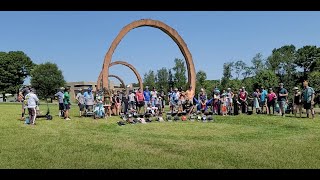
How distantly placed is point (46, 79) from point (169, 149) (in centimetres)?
7223

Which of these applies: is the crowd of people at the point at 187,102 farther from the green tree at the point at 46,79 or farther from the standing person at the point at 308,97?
the green tree at the point at 46,79

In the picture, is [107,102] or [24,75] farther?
[24,75]

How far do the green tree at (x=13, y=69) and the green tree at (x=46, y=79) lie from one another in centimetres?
626

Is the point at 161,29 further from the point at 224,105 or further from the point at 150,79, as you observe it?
the point at 150,79

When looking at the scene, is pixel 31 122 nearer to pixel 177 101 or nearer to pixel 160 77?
pixel 177 101

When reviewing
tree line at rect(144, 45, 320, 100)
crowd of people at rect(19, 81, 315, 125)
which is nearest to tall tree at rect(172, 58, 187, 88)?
tree line at rect(144, 45, 320, 100)

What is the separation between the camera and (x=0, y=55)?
84750 millimetres

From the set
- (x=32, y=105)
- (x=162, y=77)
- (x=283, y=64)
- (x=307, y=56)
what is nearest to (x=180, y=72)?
(x=162, y=77)

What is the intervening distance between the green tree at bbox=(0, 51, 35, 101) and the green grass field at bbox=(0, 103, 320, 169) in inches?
2911

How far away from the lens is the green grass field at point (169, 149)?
804 centimetres

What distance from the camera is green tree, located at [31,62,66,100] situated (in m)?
77.8

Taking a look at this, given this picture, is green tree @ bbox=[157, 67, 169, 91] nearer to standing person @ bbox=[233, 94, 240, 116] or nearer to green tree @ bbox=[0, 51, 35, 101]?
green tree @ bbox=[0, 51, 35, 101]

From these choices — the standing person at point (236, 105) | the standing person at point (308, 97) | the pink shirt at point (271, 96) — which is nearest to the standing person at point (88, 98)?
the standing person at point (236, 105)

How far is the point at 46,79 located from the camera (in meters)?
77.8
